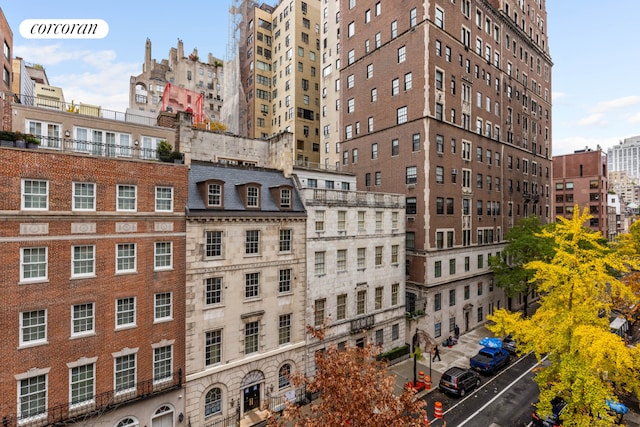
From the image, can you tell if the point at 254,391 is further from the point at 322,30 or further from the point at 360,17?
the point at 322,30

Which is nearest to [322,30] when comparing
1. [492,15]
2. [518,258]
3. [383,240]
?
[492,15]

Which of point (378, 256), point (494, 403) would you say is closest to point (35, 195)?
point (378, 256)

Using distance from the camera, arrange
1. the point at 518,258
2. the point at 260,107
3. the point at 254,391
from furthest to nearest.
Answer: the point at 260,107 → the point at 518,258 → the point at 254,391

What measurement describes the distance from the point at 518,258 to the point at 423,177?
16.5 meters

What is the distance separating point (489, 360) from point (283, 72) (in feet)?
189

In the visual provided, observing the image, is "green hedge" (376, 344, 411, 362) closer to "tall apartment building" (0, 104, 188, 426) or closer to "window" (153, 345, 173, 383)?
"tall apartment building" (0, 104, 188, 426)

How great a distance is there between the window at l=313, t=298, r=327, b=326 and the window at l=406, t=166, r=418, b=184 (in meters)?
18.0

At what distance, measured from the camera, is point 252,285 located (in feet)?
79.6

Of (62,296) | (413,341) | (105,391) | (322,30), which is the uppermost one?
(322,30)

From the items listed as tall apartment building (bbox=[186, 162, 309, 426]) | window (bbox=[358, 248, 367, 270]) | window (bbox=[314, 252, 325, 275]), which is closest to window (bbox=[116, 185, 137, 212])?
tall apartment building (bbox=[186, 162, 309, 426])

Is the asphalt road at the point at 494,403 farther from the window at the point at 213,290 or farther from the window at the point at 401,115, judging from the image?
the window at the point at 401,115

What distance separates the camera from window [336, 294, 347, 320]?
29.3 meters

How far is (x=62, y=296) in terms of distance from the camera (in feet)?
58.8

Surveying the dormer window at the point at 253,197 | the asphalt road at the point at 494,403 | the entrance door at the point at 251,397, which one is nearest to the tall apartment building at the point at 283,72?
the dormer window at the point at 253,197
